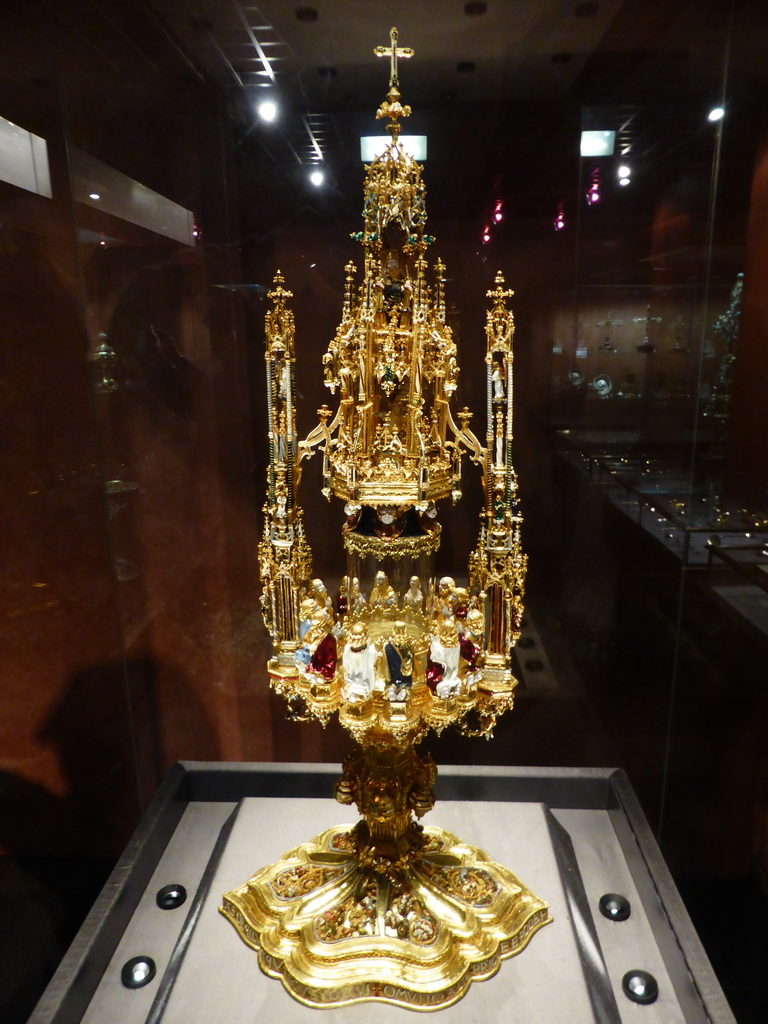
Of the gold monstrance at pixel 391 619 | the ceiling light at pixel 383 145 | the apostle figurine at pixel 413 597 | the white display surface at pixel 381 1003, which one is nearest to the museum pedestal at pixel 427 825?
the white display surface at pixel 381 1003

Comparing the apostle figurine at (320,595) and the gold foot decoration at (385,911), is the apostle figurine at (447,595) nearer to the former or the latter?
the apostle figurine at (320,595)

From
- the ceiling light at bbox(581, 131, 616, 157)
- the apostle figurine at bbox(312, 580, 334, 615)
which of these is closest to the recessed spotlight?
the ceiling light at bbox(581, 131, 616, 157)

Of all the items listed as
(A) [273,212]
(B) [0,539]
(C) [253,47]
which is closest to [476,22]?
(C) [253,47]

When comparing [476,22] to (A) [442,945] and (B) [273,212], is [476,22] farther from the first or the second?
(A) [442,945]

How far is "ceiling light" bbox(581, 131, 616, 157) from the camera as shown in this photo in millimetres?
2928

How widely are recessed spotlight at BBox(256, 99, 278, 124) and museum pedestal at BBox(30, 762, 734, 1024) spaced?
3013 mm

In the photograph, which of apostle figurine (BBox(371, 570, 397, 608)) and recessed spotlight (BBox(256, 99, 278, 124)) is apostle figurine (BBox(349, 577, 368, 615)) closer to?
apostle figurine (BBox(371, 570, 397, 608))

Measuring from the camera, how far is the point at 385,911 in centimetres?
270

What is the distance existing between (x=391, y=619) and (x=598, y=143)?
2.17 m

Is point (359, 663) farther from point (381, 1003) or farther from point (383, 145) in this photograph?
point (383, 145)

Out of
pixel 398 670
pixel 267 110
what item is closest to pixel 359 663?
pixel 398 670

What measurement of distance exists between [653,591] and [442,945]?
183cm

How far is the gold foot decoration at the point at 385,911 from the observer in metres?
2.54

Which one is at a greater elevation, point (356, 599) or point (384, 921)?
point (356, 599)
